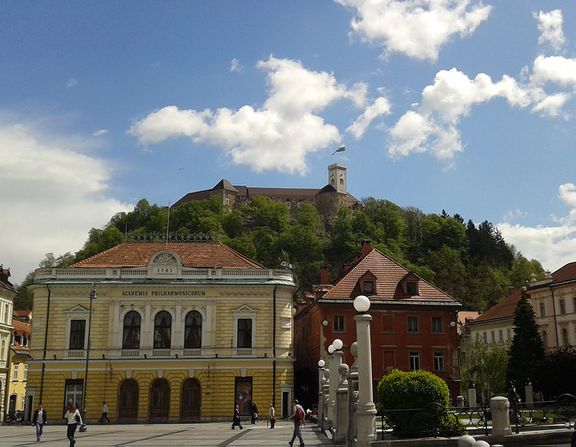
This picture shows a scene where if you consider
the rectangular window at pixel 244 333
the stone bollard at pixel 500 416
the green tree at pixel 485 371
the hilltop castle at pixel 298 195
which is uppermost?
the hilltop castle at pixel 298 195

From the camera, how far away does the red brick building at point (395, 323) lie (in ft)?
146

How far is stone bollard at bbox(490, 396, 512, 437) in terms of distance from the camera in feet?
64.8

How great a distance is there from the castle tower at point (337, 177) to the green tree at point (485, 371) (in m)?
136

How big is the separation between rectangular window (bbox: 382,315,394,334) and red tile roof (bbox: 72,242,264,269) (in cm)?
996

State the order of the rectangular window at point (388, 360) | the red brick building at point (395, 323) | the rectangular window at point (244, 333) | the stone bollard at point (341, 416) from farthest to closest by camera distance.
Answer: the red brick building at point (395, 323) → the rectangular window at point (388, 360) → the rectangular window at point (244, 333) → the stone bollard at point (341, 416)

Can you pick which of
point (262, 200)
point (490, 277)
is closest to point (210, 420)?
point (490, 277)

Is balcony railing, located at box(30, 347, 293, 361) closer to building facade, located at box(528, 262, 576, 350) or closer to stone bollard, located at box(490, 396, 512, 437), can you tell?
stone bollard, located at box(490, 396, 512, 437)

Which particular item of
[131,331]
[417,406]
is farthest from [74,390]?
[417,406]

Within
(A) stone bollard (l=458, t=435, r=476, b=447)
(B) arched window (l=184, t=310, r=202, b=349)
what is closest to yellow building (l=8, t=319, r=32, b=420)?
(B) arched window (l=184, t=310, r=202, b=349)

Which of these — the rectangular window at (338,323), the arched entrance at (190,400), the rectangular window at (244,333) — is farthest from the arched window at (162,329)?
the rectangular window at (338,323)

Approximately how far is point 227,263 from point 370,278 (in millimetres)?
10557

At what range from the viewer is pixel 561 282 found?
57281 millimetres

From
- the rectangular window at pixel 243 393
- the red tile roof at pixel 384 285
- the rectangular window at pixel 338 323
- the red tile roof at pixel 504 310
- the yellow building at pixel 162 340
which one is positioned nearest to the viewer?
the yellow building at pixel 162 340

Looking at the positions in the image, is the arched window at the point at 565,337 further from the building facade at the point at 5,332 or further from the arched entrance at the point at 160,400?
the building facade at the point at 5,332
